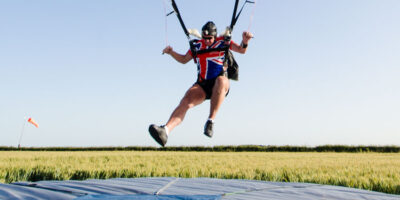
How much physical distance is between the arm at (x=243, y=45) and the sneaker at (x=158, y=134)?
116 centimetres

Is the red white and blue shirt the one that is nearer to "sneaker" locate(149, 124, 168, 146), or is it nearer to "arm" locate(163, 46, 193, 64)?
"arm" locate(163, 46, 193, 64)

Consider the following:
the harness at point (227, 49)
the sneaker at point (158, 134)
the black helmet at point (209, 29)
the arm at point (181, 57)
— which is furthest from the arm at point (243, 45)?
the sneaker at point (158, 134)

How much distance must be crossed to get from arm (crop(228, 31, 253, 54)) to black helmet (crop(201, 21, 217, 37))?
29cm

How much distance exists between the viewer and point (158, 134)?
2865mm

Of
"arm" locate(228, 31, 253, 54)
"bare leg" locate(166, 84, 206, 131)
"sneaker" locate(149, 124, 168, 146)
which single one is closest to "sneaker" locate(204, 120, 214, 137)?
"bare leg" locate(166, 84, 206, 131)

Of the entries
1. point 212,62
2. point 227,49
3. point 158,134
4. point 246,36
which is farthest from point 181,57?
point 158,134

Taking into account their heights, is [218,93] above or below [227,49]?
below

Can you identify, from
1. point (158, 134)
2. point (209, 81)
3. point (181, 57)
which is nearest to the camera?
point (158, 134)

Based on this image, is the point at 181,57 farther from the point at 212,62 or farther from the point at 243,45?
the point at 243,45

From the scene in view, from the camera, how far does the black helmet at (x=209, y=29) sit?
318 cm

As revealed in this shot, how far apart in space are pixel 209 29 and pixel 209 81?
521 millimetres

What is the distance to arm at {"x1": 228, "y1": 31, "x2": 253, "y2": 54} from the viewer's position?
3119 mm

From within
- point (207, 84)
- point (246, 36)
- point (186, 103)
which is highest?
point (246, 36)

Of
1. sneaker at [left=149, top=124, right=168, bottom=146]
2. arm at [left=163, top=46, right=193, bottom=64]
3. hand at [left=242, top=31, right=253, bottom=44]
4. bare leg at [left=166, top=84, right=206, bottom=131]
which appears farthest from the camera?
arm at [left=163, top=46, right=193, bottom=64]
